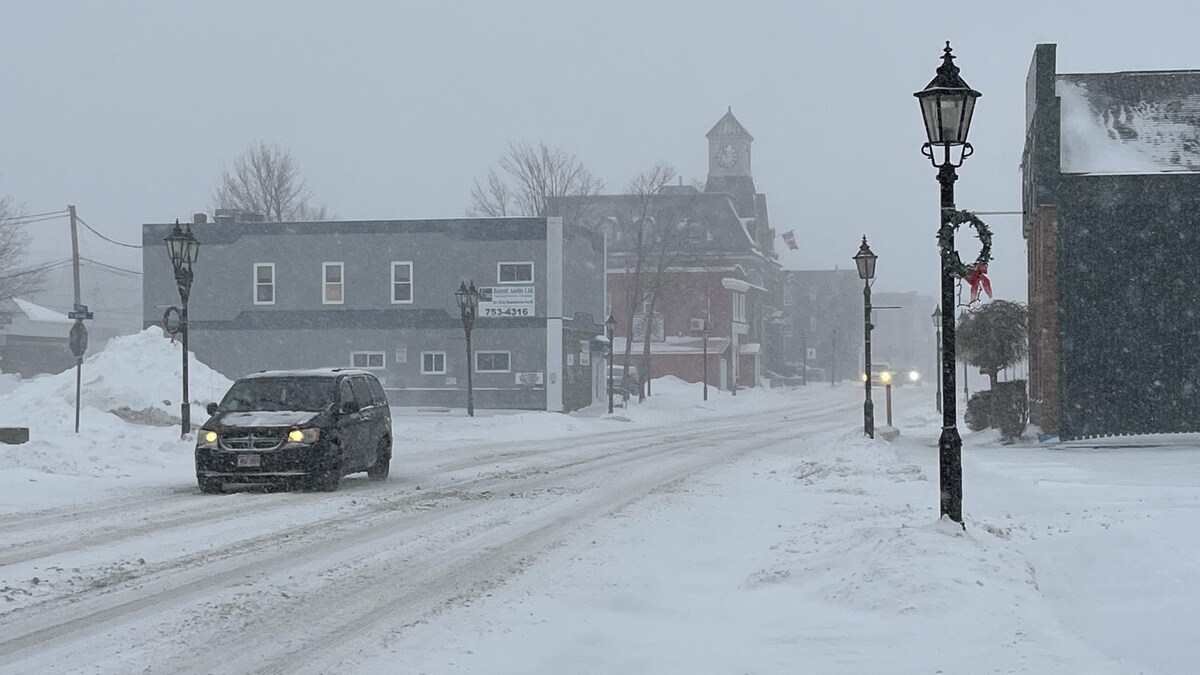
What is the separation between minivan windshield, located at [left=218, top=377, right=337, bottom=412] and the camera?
18172 mm

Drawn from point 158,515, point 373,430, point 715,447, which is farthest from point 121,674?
point 715,447

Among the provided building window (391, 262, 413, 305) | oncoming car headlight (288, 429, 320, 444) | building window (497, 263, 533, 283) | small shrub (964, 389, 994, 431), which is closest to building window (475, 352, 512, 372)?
building window (497, 263, 533, 283)

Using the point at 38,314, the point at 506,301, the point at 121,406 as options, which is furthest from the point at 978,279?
the point at 38,314

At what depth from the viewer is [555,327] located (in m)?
47.9

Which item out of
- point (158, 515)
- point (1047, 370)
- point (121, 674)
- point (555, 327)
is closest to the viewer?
point (121, 674)

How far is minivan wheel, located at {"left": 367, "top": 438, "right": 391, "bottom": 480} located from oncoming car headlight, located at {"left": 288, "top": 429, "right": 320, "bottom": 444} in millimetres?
2380

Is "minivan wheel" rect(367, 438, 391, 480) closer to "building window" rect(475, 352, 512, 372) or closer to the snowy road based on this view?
the snowy road

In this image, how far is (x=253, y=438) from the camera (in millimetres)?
16984

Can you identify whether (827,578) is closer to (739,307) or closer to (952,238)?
(952,238)

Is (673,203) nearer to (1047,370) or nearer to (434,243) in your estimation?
(434,243)

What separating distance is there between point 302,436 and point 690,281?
65.3 m

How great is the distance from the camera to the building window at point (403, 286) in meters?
49.0

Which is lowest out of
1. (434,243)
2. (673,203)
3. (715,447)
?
(715,447)

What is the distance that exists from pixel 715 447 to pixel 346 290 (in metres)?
24.1
